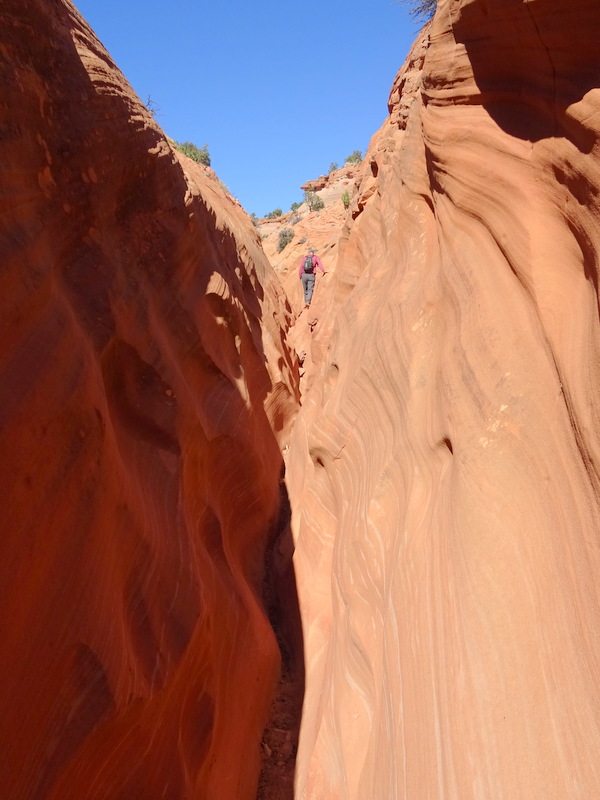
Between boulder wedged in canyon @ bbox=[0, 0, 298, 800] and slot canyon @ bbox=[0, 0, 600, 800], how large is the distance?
17 mm

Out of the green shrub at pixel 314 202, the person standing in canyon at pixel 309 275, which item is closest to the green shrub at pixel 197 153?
the green shrub at pixel 314 202

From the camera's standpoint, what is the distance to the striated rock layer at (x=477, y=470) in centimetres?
202

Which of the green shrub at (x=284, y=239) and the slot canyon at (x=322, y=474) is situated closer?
the slot canyon at (x=322, y=474)

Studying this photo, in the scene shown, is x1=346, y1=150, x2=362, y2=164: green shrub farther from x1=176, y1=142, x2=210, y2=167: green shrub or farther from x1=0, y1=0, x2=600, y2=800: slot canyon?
x1=0, y1=0, x2=600, y2=800: slot canyon

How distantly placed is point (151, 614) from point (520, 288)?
2.73 m

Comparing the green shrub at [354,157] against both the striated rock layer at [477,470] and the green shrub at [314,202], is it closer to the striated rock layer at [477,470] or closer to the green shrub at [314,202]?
the green shrub at [314,202]

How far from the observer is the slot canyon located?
210cm

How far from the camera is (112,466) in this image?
2.73 metres

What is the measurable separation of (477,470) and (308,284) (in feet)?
26.5

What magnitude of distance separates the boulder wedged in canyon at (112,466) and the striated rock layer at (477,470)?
81cm

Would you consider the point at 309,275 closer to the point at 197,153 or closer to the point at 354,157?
the point at 197,153

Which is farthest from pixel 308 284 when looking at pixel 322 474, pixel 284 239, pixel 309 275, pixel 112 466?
pixel 112 466

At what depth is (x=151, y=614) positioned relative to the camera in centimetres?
283

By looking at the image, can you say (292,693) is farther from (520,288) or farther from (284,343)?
(284,343)
